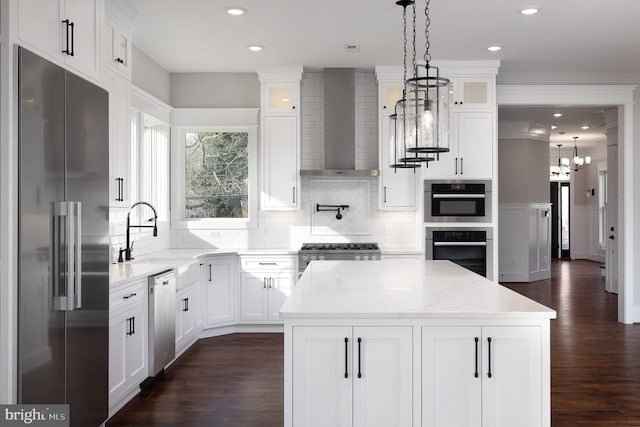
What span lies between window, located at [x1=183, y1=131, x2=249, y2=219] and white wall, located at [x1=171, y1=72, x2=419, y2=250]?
0.29m

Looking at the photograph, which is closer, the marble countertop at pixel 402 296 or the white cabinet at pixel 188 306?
the marble countertop at pixel 402 296

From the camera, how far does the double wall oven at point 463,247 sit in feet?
19.6

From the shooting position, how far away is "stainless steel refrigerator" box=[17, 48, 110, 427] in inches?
93.7

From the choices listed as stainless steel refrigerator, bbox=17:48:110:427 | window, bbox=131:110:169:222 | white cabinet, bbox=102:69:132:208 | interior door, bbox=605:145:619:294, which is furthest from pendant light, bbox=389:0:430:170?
interior door, bbox=605:145:619:294

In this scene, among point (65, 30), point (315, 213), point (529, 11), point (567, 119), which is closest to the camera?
point (65, 30)

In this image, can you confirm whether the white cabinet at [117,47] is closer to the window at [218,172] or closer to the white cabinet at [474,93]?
the window at [218,172]

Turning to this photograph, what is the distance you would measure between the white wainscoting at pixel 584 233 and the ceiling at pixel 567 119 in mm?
2475

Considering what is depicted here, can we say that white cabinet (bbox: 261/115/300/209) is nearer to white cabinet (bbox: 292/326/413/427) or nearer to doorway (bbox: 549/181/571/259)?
white cabinet (bbox: 292/326/413/427)

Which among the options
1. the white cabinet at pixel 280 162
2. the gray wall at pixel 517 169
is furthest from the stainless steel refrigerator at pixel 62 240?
the gray wall at pixel 517 169

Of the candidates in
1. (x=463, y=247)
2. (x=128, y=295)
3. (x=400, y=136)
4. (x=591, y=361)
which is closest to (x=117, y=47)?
(x=128, y=295)

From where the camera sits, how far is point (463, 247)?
5.98 m

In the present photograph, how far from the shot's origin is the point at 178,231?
21.3 ft

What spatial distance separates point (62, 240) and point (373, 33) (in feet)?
11.6

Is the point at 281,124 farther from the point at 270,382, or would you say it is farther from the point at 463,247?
the point at 270,382
